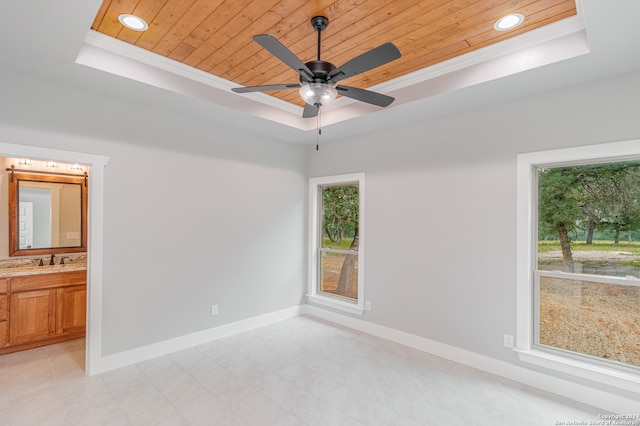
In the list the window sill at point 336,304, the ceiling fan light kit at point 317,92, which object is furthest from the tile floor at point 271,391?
the ceiling fan light kit at point 317,92

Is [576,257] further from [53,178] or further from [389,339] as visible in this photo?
[53,178]

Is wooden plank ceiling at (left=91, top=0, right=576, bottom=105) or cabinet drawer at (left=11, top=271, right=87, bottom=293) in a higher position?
wooden plank ceiling at (left=91, top=0, right=576, bottom=105)

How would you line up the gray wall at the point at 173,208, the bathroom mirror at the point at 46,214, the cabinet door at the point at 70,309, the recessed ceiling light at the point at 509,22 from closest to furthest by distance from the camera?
the recessed ceiling light at the point at 509,22 → the gray wall at the point at 173,208 → the cabinet door at the point at 70,309 → the bathroom mirror at the point at 46,214

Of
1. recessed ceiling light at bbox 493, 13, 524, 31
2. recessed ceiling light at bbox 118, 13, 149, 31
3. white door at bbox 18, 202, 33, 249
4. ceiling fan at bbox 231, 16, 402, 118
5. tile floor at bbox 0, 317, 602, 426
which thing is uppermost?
recessed ceiling light at bbox 118, 13, 149, 31

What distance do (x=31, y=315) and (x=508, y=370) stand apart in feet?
16.2

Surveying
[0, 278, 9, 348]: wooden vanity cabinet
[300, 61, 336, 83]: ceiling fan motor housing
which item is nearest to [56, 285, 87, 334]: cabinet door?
[0, 278, 9, 348]: wooden vanity cabinet

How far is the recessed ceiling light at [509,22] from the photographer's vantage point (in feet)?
7.55

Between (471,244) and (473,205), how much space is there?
0.40 metres

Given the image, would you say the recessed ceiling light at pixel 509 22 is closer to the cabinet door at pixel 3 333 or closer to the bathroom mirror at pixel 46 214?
the bathroom mirror at pixel 46 214

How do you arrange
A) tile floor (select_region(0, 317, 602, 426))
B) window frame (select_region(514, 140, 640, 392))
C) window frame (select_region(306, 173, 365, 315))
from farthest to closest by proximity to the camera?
window frame (select_region(306, 173, 365, 315)) → window frame (select_region(514, 140, 640, 392)) → tile floor (select_region(0, 317, 602, 426))

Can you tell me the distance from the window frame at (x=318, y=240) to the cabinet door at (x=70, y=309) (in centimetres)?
288

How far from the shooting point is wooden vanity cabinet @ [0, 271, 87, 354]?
3.52m

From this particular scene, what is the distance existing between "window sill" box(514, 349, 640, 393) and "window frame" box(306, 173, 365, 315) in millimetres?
1927

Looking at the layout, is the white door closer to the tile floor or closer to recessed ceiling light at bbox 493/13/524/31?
the tile floor
